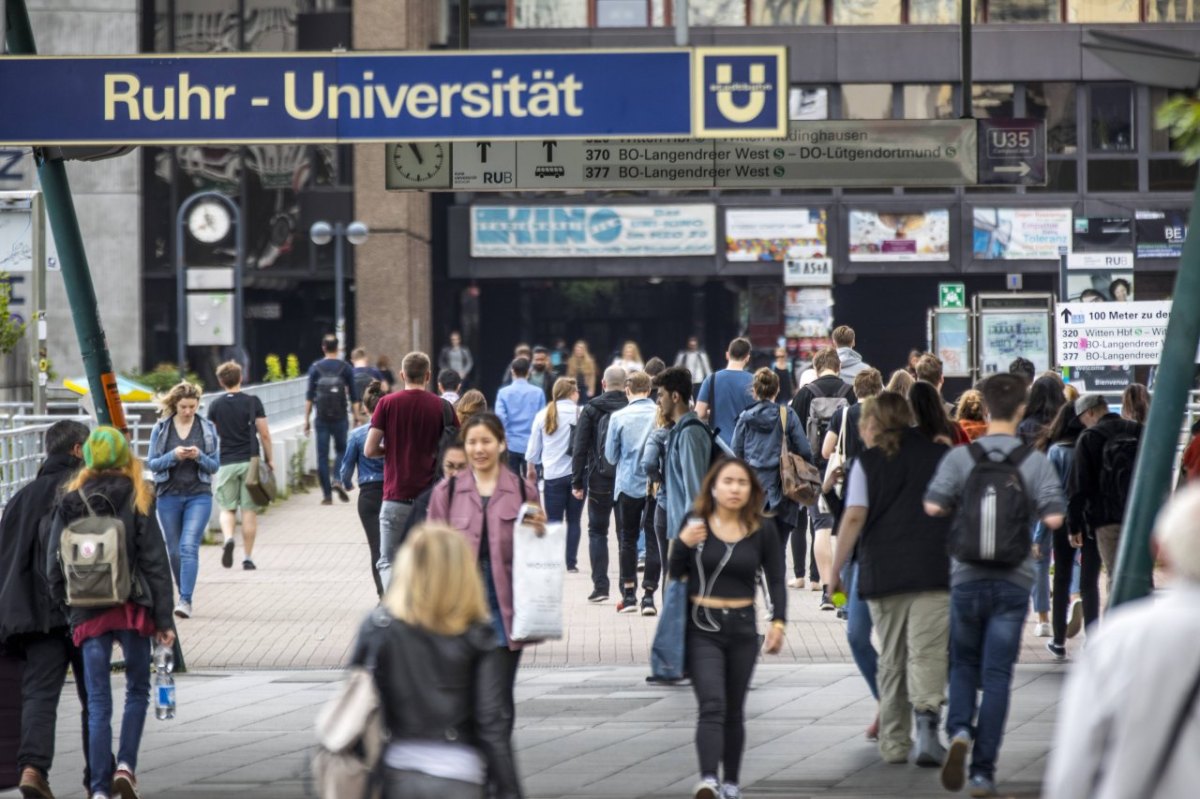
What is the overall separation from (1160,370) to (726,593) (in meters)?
1.84

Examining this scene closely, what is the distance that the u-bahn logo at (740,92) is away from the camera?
830 cm

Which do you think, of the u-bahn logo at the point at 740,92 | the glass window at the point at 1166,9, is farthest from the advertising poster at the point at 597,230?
the u-bahn logo at the point at 740,92

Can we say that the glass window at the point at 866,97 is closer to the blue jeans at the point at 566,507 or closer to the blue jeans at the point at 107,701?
the blue jeans at the point at 566,507

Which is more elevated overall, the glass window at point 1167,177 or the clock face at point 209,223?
the glass window at point 1167,177

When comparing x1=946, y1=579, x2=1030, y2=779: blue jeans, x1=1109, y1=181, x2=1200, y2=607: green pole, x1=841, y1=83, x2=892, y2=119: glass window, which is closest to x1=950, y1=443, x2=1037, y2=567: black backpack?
x1=946, y1=579, x2=1030, y2=779: blue jeans

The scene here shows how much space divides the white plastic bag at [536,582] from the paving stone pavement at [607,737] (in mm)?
899

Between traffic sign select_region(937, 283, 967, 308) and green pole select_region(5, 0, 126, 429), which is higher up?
traffic sign select_region(937, 283, 967, 308)

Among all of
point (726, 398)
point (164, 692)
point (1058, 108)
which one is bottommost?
point (164, 692)

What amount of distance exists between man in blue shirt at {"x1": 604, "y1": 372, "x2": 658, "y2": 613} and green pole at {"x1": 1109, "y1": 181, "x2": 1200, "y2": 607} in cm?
691

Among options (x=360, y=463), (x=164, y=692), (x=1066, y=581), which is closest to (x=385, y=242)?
(x=360, y=463)

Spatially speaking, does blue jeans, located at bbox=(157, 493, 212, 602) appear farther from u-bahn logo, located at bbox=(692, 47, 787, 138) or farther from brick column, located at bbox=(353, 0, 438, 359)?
brick column, located at bbox=(353, 0, 438, 359)

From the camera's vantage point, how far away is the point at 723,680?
730cm

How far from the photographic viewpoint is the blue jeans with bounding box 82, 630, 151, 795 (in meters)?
7.57

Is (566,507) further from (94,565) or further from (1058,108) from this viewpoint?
(1058,108)
